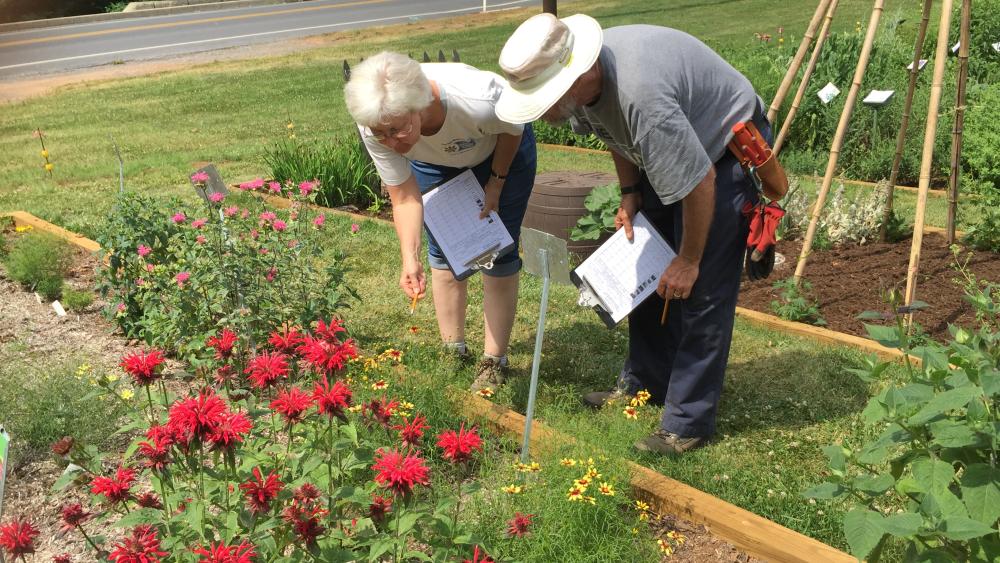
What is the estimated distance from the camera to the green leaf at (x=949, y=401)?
180cm

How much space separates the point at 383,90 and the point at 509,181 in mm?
864

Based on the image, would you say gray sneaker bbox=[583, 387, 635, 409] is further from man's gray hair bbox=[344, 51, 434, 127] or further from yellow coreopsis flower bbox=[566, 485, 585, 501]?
man's gray hair bbox=[344, 51, 434, 127]

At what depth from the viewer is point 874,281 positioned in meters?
4.79

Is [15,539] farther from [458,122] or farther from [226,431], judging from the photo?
[458,122]

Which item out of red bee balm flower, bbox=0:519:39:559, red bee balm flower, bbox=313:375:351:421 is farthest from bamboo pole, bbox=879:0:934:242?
red bee balm flower, bbox=0:519:39:559

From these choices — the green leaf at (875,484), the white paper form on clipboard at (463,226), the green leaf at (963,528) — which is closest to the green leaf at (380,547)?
the green leaf at (875,484)

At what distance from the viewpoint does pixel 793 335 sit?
171 inches

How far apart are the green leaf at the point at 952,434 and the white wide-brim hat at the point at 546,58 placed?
52.8 inches

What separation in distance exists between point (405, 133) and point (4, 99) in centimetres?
1203

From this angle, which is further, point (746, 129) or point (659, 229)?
point (659, 229)

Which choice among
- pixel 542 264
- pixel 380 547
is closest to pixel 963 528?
pixel 380 547

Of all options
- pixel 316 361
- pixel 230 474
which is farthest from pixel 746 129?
pixel 230 474

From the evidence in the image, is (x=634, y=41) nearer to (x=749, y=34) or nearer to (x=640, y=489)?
(x=640, y=489)

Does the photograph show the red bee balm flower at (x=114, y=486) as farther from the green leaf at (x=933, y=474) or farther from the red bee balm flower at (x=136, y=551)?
the green leaf at (x=933, y=474)
